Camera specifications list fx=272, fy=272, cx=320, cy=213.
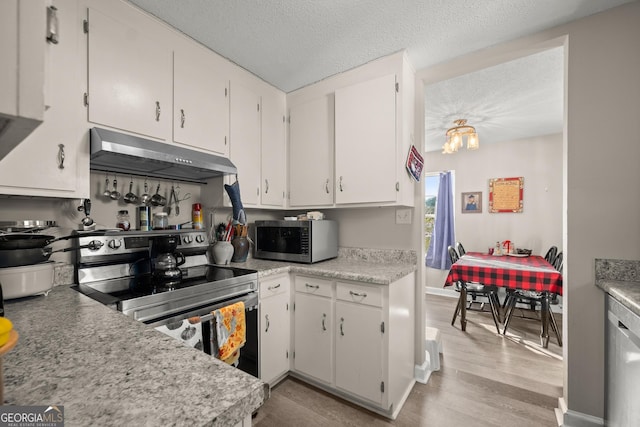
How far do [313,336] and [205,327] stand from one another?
84cm

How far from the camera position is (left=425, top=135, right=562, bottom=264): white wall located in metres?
4.00

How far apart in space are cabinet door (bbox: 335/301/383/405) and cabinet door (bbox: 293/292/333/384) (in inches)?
2.8

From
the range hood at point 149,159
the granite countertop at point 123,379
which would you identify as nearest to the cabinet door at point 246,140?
the range hood at point 149,159

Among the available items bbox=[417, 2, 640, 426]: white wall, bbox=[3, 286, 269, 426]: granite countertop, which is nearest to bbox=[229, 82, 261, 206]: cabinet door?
bbox=[3, 286, 269, 426]: granite countertop

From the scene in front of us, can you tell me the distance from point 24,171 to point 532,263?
14.5 ft

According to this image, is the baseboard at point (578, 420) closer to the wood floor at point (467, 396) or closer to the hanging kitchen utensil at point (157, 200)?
the wood floor at point (467, 396)

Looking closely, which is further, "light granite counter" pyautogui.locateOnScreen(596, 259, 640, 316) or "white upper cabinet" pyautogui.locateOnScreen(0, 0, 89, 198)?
"light granite counter" pyautogui.locateOnScreen(596, 259, 640, 316)

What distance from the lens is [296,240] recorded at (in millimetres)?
2195

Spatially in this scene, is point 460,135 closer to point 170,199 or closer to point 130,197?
point 170,199


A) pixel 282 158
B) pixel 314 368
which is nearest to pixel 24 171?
pixel 282 158

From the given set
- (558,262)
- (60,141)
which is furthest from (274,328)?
(558,262)

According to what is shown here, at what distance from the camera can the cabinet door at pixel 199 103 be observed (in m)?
1.80

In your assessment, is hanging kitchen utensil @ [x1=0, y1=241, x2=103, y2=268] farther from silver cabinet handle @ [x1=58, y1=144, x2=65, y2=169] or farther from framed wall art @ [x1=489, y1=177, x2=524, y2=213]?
framed wall art @ [x1=489, y1=177, x2=524, y2=213]

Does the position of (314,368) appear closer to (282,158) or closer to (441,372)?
(441,372)
